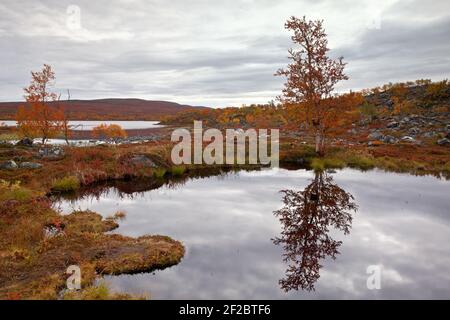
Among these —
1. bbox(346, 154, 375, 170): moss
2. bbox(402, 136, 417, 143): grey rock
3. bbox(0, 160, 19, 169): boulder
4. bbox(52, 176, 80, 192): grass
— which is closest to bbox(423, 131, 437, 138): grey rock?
bbox(402, 136, 417, 143): grey rock

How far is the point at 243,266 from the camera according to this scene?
1205 cm

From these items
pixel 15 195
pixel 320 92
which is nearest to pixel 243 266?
pixel 15 195

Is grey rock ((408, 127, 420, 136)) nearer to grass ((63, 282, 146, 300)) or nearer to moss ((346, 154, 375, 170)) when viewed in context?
moss ((346, 154, 375, 170))

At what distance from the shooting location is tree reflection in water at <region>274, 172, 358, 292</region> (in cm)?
1162

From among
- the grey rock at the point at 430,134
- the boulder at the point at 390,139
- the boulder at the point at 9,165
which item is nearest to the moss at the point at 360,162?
the boulder at the point at 390,139

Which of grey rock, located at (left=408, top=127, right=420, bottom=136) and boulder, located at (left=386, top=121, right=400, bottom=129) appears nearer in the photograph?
grey rock, located at (left=408, top=127, right=420, bottom=136)

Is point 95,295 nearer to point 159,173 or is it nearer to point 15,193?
point 15,193

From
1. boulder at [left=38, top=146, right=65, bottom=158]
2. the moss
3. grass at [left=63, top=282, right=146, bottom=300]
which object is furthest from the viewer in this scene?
the moss

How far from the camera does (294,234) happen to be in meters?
15.1

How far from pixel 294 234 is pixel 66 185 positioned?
16.3 metres

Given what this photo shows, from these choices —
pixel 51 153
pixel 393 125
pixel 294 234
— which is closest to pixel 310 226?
pixel 294 234

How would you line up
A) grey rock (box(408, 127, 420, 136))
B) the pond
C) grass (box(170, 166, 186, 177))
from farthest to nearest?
1. grey rock (box(408, 127, 420, 136))
2. grass (box(170, 166, 186, 177))
3. the pond

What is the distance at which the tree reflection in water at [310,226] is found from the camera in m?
11.6

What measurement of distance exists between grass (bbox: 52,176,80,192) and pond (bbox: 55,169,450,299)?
2.14 metres
